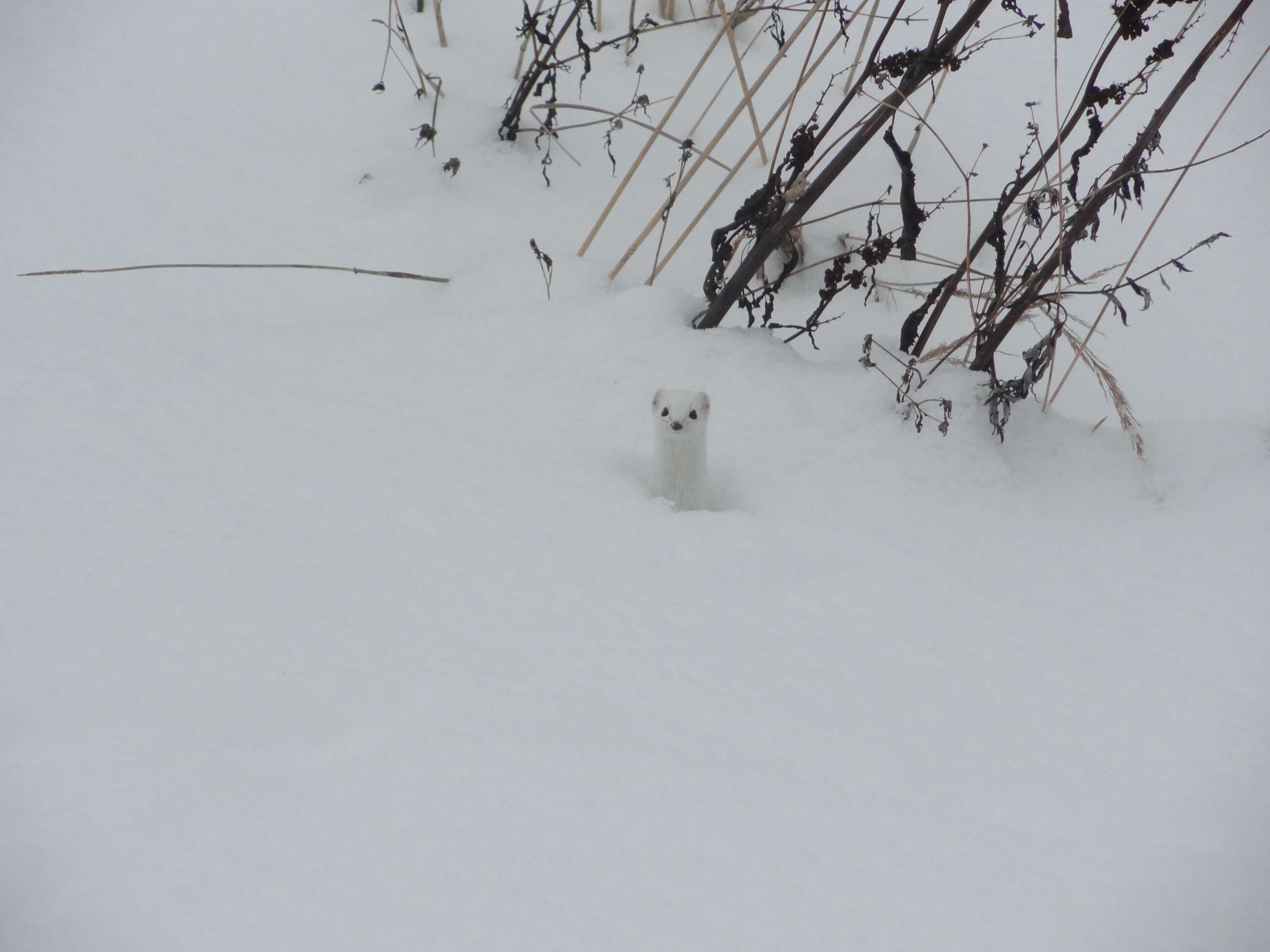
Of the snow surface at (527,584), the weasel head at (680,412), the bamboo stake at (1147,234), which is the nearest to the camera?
the snow surface at (527,584)

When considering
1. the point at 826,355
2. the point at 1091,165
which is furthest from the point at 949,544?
the point at 1091,165

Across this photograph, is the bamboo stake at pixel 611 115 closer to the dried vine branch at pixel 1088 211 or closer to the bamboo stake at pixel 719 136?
the bamboo stake at pixel 719 136

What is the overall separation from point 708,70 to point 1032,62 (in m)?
1.29

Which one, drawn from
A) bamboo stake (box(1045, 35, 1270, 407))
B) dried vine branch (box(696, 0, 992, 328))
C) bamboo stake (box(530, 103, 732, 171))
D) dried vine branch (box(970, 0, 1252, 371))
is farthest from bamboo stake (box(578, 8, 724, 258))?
bamboo stake (box(1045, 35, 1270, 407))

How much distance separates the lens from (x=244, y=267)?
6.39 feet

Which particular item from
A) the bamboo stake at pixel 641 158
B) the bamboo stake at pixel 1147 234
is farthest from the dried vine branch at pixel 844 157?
the bamboo stake at pixel 1147 234

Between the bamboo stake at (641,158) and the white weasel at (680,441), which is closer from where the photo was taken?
the white weasel at (680,441)

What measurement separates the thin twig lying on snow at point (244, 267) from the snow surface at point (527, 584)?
40 mm

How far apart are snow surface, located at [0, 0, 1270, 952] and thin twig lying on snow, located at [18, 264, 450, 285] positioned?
0.13ft

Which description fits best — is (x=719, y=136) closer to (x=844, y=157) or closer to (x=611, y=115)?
(x=844, y=157)

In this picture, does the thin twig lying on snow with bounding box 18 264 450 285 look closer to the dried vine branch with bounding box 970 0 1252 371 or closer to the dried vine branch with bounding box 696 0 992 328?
the dried vine branch with bounding box 696 0 992 328

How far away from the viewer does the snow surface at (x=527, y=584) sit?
3.33 feet

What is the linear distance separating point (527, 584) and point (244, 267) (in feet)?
3.78

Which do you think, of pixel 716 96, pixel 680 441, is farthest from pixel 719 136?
pixel 680 441
